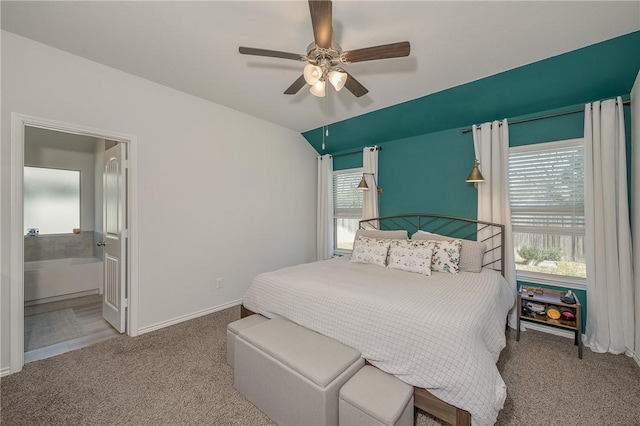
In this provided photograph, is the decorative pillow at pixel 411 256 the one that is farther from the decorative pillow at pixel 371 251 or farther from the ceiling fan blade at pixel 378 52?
the ceiling fan blade at pixel 378 52

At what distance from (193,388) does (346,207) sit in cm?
342

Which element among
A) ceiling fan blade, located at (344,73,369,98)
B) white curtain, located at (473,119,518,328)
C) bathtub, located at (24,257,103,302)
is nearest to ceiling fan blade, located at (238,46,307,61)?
ceiling fan blade, located at (344,73,369,98)

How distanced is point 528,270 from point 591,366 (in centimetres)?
102

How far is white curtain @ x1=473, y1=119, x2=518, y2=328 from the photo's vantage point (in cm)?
295

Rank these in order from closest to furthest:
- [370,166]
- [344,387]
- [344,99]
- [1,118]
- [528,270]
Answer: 1. [344,387]
2. [1,118]
3. [528,270]
4. [344,99]
5. [370,166]

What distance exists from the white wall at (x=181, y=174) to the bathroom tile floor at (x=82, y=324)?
1.25 ft

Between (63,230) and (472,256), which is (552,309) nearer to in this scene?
(472,256)

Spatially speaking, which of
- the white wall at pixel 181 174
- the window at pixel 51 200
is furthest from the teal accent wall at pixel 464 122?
the window at pixel 51 200

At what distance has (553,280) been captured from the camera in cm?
281

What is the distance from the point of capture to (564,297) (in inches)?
99.1

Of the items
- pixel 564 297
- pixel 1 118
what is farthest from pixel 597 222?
pixel 1 118

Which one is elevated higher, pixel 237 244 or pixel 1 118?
pixel 1 118

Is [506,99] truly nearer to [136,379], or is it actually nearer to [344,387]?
[344,387]

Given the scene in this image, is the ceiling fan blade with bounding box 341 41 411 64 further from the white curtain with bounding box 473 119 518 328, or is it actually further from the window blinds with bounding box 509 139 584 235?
the window blinds with bounding box 509 139 584 235
